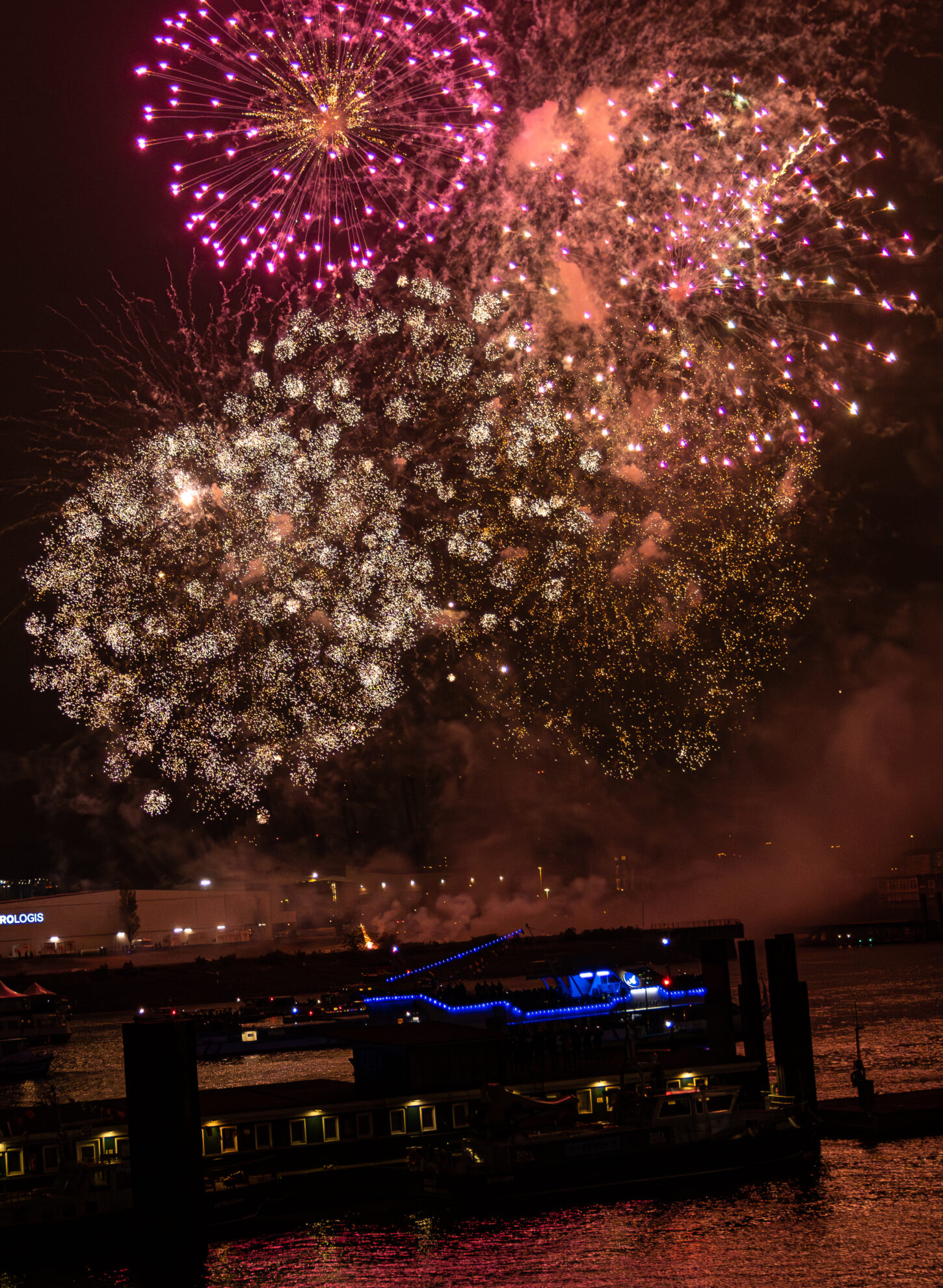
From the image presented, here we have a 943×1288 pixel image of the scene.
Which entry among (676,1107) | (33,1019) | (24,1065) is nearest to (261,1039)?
(24,1065)

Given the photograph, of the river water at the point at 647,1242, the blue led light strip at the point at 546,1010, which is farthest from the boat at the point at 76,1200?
the blue led light strip at the point at 546,1010

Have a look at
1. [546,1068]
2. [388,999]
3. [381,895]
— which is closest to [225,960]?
[381,895]

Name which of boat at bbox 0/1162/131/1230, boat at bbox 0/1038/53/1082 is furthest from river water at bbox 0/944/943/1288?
boat at bbox 0/1038/53/1082

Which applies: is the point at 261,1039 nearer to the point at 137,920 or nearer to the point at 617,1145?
the point at 617,1145

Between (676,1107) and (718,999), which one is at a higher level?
(718,999)

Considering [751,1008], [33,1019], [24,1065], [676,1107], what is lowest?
[24,1065]

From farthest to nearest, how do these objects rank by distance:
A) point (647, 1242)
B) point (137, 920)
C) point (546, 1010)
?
point (137, 920) < point (546, 1010) < point (647, 1242)

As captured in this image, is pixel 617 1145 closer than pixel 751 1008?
Yes
